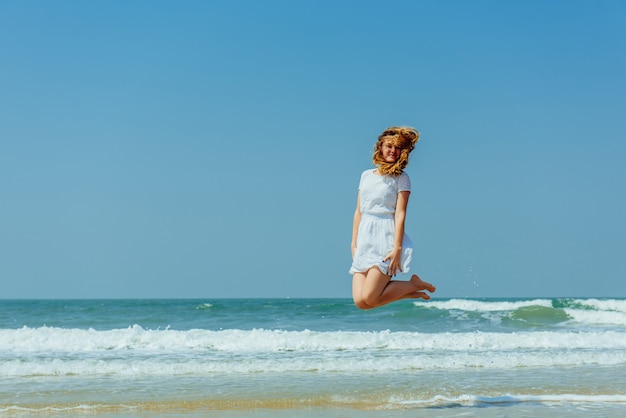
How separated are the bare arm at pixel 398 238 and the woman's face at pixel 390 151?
14.9 inches

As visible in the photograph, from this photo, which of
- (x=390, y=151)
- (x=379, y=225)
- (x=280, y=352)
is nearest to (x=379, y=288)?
(x=379, y=225)

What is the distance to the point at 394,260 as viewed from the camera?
23.8ft

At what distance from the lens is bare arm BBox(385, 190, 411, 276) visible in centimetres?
726

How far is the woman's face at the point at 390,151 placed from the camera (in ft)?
24.4

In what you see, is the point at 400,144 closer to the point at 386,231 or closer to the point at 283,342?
the point at 386,231

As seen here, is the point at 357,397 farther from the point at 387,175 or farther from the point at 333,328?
the point at 333,328

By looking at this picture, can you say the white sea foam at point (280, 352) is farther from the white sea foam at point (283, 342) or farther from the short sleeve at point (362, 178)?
the short sleeve at point (362, 178)

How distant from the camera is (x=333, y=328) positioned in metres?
20.2

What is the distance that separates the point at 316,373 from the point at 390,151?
16.3 feet

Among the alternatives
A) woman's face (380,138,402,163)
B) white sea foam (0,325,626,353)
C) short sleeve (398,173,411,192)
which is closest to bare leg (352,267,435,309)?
short sleeve (398,173,411,192)

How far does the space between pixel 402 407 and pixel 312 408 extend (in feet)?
3.43

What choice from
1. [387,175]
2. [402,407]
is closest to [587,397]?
[402,407]

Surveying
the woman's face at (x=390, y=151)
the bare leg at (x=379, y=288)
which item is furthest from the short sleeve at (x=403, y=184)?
the bare leg at (x=379, y=288)

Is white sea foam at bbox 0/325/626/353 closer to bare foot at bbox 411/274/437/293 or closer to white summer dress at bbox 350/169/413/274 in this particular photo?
bare foot at bbox 411/274/437/293
